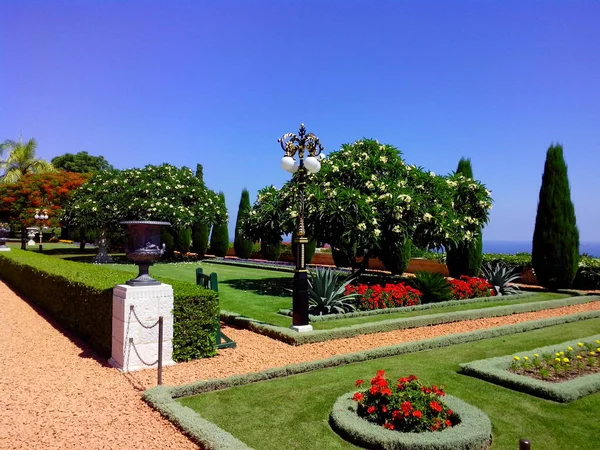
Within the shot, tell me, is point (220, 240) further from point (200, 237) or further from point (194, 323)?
point (194, 323)

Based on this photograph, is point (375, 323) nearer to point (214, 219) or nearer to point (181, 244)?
point (214, 219)

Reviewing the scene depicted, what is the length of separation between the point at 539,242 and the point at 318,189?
11482 mm

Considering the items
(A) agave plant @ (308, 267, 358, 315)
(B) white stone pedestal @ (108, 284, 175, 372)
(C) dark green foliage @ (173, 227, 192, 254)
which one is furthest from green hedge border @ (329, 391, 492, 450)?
(C) dark green foliage @ (173, 227, 192, 254)

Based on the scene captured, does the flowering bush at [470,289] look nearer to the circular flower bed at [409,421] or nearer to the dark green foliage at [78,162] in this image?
the circular flower bed at [409,421]

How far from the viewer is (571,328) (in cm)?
1076

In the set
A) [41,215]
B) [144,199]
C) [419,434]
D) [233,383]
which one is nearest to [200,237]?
[41,215]

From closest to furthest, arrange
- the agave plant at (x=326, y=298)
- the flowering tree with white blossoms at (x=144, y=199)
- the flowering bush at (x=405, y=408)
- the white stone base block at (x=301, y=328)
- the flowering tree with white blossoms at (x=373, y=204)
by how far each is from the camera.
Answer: the flowering bush at (x=405, y=408), the white stone base block at (x=301, y=328), the agave plant at (x=326, y=298), the flowering tree with white blossoms at (x=373, y=204), the flowering tree with white blossoms at (x=144, y=199)

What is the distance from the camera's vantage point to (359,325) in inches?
389

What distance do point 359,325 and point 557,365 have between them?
13.3 ft

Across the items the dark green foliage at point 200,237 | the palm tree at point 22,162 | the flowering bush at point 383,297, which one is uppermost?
the palm tree at point 22,162

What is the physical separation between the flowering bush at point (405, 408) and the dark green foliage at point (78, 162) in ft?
202

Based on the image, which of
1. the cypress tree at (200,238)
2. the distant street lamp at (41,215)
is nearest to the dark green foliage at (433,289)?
the cypress tree at (200,238)

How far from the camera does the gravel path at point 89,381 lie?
4711 mm

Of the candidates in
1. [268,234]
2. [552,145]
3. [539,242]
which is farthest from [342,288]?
[552,145]
